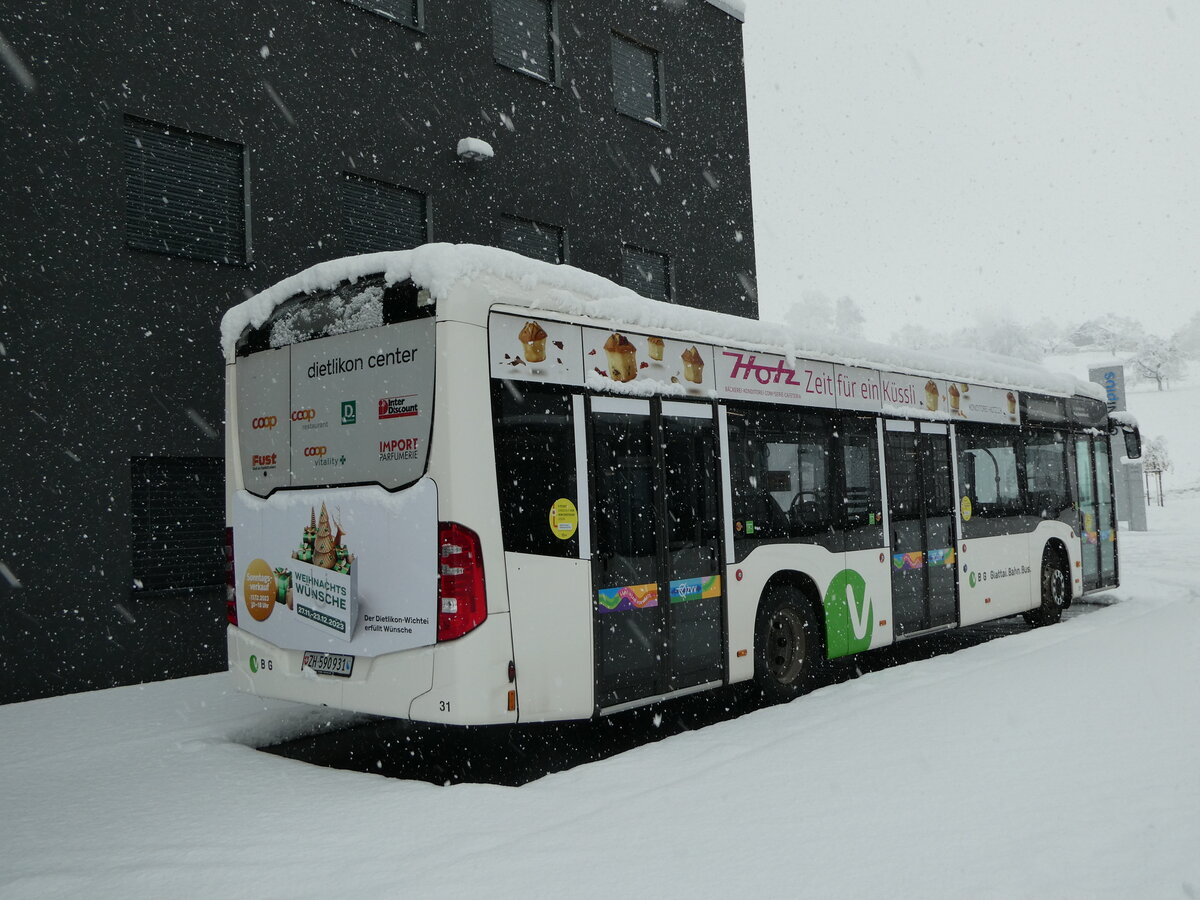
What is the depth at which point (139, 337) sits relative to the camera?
1062 cm

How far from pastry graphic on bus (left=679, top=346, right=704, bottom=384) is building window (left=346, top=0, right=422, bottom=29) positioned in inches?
322

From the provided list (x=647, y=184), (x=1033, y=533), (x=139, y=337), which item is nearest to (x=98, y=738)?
(x=139, y=337)

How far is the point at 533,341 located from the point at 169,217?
660 centimetres

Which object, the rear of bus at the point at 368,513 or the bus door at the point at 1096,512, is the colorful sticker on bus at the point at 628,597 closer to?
the rear of bus at the point at 368,513

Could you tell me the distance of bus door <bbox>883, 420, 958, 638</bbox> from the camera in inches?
384

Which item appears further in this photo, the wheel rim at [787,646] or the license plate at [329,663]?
the wheel rim at [787,646]

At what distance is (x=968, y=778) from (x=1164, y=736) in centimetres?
137

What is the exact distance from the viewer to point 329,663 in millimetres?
6469

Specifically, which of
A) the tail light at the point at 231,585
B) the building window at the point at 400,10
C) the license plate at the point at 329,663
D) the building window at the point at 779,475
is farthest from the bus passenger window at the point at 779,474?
the building window at the point at 400,10

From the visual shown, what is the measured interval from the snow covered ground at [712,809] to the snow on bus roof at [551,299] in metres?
2.75

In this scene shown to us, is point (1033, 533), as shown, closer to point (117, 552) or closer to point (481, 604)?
point (481, 604)

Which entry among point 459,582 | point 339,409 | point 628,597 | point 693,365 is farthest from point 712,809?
point 693,365

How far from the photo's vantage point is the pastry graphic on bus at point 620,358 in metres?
6.91

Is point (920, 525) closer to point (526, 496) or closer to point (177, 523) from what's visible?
point (526, 496)
